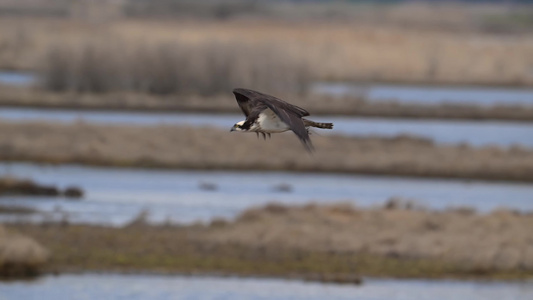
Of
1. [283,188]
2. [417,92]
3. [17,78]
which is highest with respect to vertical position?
[283,188]

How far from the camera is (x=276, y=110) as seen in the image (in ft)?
31.3

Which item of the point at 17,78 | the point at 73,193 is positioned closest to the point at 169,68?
the point at 17,78

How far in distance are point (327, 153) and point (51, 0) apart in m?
91.2

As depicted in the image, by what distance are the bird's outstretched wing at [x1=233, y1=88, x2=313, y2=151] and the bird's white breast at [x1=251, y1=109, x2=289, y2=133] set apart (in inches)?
2.2

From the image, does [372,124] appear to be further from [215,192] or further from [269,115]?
[269,115]

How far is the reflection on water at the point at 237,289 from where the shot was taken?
18312 mm

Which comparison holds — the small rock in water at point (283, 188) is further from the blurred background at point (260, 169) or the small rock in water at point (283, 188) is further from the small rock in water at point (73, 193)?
the small rock in water at point (73, 193)

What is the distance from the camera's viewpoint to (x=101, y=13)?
91.6 metres

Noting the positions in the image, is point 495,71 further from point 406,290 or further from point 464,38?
point 406,290

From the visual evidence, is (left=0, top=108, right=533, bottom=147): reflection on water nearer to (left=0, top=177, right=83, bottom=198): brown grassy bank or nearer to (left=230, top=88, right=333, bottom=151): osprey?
(left=0, top=177, right=83, bottom=198): brown grassy bank

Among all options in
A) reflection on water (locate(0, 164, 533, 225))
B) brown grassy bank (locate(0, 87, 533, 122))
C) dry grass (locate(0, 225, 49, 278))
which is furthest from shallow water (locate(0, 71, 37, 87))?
dry grass (locate(0, 225, 49, 278))

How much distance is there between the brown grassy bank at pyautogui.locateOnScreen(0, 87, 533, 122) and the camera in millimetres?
48031

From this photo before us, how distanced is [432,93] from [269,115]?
49.4 metres

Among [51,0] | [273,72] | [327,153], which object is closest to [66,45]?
[273,72]
